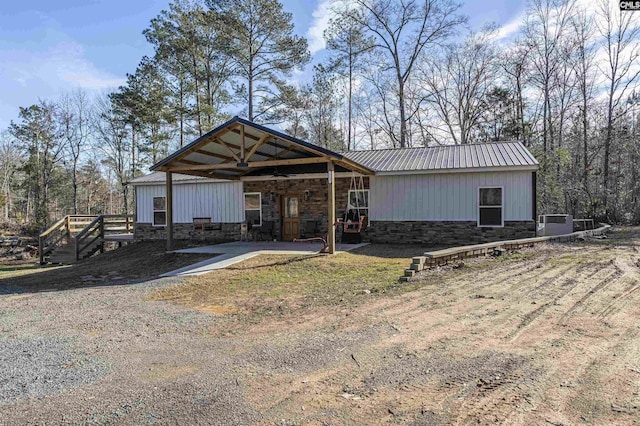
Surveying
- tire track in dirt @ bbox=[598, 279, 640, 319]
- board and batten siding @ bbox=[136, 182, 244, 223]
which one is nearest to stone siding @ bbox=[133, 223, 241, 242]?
board and batten siding @ bbox=[136, 182, 244, 223]

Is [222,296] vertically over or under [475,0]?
under

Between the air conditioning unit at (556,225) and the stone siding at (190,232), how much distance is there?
1162 centimetres

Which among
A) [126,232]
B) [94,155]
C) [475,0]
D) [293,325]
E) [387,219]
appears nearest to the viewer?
[293,325]

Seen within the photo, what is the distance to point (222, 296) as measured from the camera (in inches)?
255

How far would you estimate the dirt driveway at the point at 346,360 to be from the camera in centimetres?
257

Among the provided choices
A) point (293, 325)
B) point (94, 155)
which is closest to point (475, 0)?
point (293, 325)

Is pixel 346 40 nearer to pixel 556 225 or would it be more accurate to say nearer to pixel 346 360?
pixel 556 225

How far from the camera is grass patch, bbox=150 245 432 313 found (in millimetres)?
6043

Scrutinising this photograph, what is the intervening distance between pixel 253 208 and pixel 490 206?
27.1 feet

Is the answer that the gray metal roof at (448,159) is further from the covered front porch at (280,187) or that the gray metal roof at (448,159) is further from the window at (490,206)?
the covered front porch at (280,187)

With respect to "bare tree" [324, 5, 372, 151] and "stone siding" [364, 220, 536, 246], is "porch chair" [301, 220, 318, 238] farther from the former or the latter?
"bare tree" [324, 5, 372, 151]

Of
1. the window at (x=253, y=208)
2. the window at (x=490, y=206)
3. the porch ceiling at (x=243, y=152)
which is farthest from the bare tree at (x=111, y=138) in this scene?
the window at (x=490, y=206)

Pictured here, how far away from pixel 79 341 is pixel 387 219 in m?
10.0

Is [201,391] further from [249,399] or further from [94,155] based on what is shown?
[94,155]
